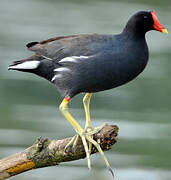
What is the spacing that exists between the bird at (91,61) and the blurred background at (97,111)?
2.84 metres

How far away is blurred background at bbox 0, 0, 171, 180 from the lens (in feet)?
36.2

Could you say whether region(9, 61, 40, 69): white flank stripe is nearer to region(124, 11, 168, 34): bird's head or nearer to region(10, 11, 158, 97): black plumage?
region(10, 11, 158, 97): black plumage

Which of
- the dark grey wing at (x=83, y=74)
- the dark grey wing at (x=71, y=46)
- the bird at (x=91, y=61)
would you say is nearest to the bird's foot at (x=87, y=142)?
the bird at (x=91, y=61)

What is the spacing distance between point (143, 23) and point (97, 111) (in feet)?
21.7

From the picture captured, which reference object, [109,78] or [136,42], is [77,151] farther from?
[136,42]

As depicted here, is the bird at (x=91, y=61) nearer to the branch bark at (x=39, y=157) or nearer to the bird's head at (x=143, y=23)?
the bird's head at (x=143, y=23)

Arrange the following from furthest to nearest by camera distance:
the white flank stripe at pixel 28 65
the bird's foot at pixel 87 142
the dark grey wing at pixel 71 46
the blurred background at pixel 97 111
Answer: the blurred background at pixel 97 111 → the white flank stripe at pixel 28 65 → the dark grey wing at pixel 71 46 → the bird's foot at pixel 87 142

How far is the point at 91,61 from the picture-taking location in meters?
6.79

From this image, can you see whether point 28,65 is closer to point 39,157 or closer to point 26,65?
point 26,65

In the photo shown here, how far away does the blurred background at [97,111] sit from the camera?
36.2ft

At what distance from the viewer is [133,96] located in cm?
1456

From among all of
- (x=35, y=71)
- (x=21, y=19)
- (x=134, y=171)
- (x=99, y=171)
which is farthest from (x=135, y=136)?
(x=21, y=19)


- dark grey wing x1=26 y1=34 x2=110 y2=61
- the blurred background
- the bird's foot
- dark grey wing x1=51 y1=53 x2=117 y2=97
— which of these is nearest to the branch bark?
the bird's foot

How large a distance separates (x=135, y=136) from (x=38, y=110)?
6.77ft
